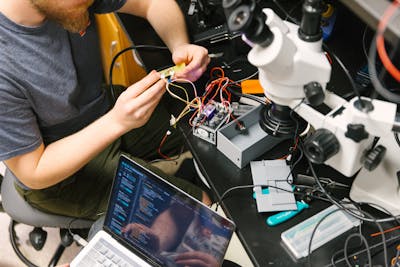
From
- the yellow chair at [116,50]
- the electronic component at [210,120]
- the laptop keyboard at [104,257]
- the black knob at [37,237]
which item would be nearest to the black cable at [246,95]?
the electronic component at [210,120]

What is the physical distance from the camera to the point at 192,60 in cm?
110

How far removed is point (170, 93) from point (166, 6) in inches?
14.7

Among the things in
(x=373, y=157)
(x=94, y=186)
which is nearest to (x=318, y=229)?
(x=373, y=157)

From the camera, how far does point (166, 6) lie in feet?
4.37

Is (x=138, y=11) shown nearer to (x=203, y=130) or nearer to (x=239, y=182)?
(x=203, y=130)

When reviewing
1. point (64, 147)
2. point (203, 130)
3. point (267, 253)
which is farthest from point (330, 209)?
point (64, 147)

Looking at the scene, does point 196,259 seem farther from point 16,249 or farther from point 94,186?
point 16,249

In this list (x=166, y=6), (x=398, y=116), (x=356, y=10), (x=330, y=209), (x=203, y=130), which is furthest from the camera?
(x=166, y=6)

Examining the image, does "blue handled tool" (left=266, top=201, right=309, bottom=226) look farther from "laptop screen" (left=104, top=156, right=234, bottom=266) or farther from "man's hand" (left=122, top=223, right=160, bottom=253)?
"man's hand" (left=122, top=223, right=160, bottom=253)

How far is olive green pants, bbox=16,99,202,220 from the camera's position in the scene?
3.99ft

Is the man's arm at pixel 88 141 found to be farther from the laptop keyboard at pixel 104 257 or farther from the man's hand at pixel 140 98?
the laptop keyboard at pixel 104 257

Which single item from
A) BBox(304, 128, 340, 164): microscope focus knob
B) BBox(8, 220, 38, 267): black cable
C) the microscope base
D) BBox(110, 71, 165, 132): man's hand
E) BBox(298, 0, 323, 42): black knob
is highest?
BBox(298, 0, 323, 42): black knob

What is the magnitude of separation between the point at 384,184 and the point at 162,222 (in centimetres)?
51

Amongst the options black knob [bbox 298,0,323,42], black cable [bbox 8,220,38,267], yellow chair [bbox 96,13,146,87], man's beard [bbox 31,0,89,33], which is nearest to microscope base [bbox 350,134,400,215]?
black knob [bbox 298,0,323,42]
